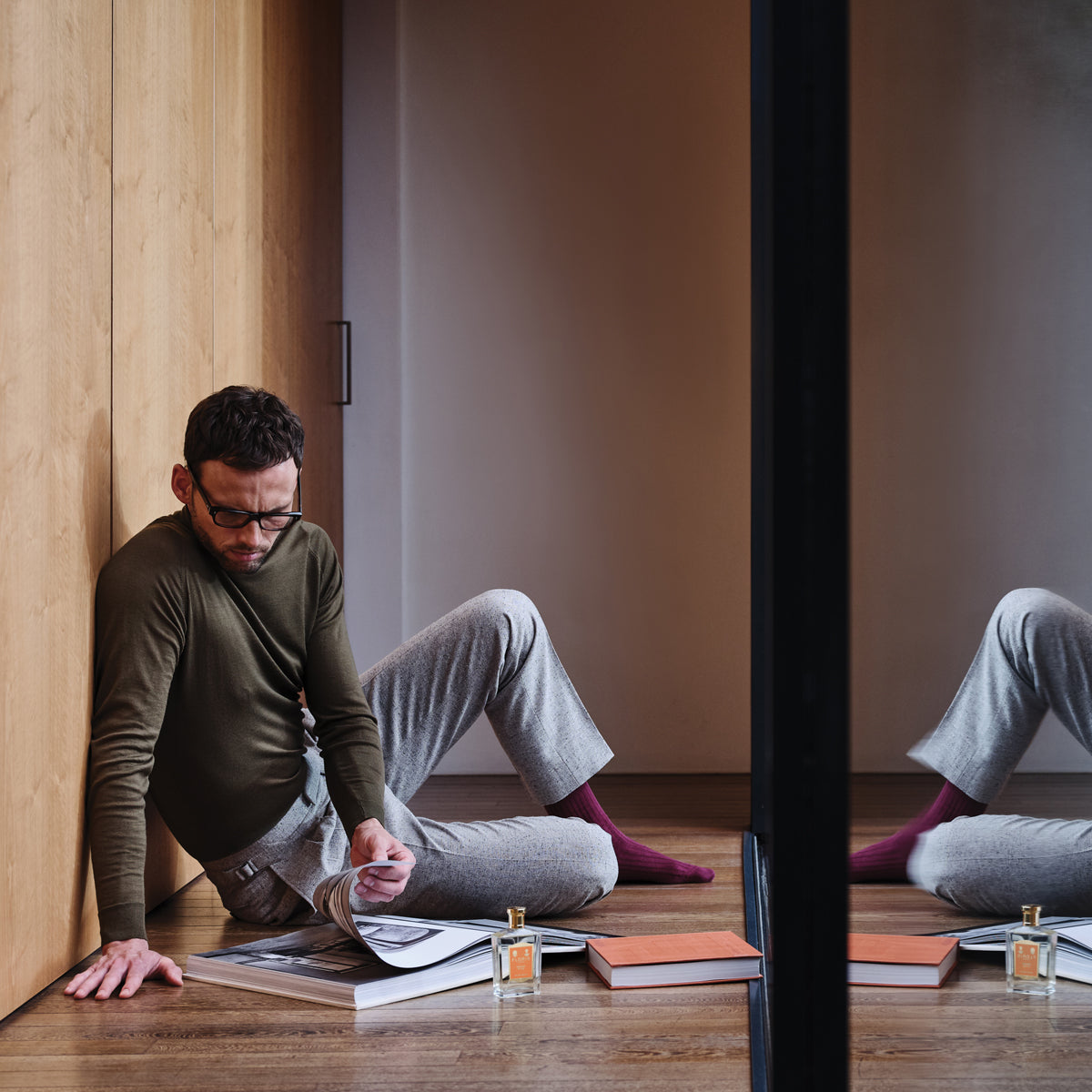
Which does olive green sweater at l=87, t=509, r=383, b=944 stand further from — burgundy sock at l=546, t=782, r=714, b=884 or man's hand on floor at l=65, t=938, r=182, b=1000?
burgundy sock at l=546, t=782, r=714, b=884

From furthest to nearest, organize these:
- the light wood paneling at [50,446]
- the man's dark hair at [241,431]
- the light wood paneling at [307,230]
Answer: the light wood paneling at [307,230] → the man's dark hair at [241,431] → the light wood paneling at [50,446]

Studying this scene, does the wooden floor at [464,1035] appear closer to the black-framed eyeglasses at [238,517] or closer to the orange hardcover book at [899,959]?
the orange hardcover book at [899,959]

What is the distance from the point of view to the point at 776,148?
83 cm

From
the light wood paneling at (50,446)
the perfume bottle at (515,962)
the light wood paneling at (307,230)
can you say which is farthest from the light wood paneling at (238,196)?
the perfume bottle at (515,962)

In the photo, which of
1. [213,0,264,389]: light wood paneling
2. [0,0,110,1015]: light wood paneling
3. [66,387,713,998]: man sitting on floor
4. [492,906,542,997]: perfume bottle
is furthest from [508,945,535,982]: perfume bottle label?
[213,0,264,389]: light wood paneling

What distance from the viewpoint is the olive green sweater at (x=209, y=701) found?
1.46 metres

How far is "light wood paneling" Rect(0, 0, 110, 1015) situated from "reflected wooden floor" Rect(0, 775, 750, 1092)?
130 millimetres

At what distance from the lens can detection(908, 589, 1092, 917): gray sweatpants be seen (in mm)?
428

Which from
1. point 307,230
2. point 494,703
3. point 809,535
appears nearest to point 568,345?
point 307,230

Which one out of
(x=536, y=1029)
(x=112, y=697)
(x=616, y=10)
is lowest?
(x=536, y=1029)

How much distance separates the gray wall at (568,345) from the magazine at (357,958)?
164 centimetres

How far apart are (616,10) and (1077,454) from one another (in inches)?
120

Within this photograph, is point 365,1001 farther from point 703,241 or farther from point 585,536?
point 703,241

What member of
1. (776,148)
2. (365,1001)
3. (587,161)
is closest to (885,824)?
(776,148)
